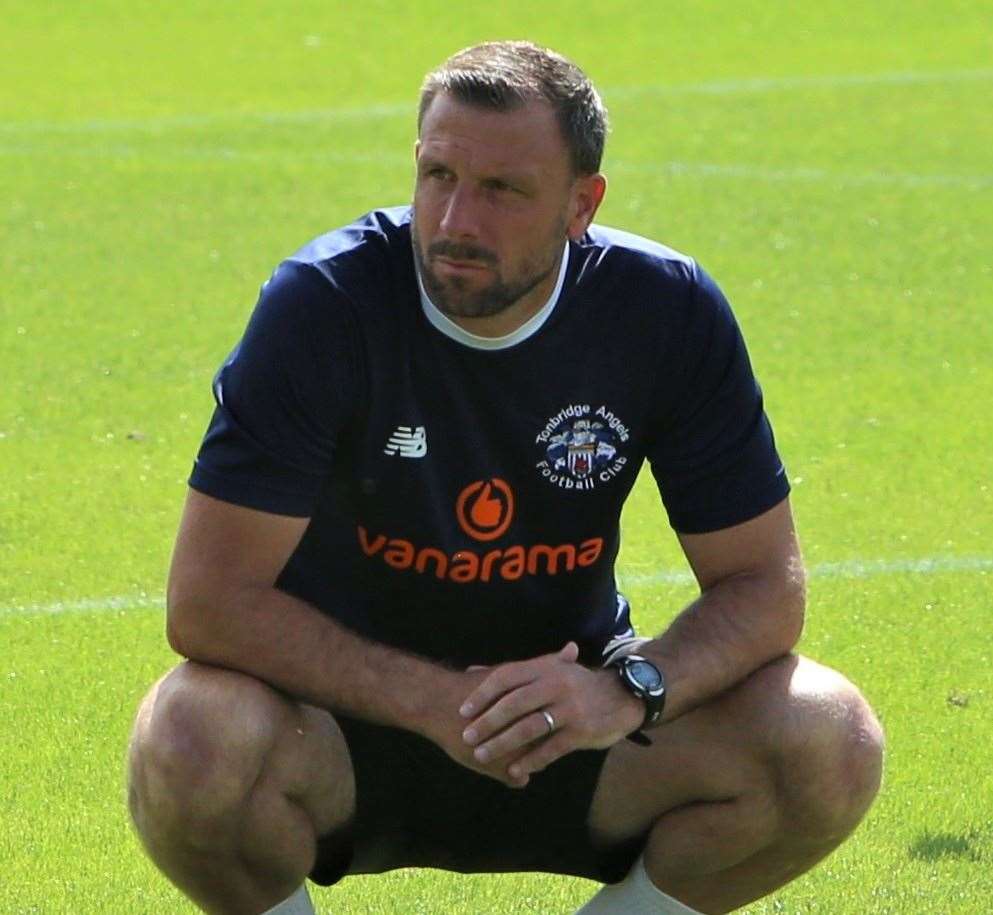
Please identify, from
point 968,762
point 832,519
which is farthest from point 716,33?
point 968,762

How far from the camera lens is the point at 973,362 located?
8.52 m

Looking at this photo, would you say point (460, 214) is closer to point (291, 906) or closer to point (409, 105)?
point (291, 906)

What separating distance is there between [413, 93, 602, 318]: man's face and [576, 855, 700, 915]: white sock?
1044 millimetres

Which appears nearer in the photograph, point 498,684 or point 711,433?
point 498,684

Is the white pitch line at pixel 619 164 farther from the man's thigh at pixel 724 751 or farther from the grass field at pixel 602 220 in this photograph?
the man's thigh at pixel 724 751

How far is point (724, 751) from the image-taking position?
4.17 m

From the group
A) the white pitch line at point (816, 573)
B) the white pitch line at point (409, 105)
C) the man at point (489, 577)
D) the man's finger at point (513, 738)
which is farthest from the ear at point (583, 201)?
the white pitch line at point (409, 105)

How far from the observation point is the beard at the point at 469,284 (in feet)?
13.6

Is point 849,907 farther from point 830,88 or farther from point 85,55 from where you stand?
point 85,55

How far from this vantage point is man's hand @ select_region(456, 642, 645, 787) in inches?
154

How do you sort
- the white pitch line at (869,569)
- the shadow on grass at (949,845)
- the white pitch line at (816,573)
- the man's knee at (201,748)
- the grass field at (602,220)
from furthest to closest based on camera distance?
the white pitch line at (869,569) < the white pitch line at (816,573) < the grass field at (602,220) < the shadow on grass at (949,845) < the man's knee at (201,748)

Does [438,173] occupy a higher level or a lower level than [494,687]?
higher

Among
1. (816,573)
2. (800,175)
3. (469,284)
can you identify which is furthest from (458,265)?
(800,175)

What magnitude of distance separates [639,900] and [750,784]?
315 millimetres
